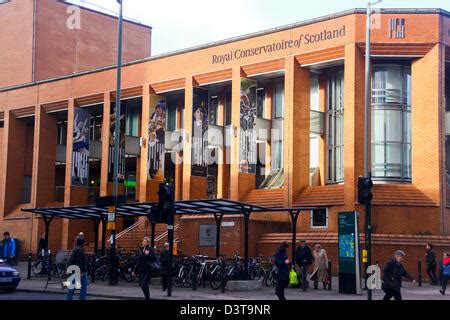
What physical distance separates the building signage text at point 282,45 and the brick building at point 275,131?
0.18ft

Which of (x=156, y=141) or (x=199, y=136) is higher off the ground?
(x=199, y=136)

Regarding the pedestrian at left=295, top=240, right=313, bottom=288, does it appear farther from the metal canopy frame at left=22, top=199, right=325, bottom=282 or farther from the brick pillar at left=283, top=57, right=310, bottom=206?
the brick pillar at left=283, top=57, right=310, bottom=206

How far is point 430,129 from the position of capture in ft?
115

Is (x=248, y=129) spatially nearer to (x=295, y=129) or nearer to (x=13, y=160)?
(x=295, y=129)

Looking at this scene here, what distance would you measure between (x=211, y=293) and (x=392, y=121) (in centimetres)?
1668

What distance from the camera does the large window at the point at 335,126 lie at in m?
38.7

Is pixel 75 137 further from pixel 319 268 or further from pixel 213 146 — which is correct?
pixel 319 268

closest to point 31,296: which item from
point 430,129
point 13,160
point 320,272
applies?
point 320,272

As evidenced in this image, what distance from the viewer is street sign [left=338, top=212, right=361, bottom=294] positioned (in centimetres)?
2362

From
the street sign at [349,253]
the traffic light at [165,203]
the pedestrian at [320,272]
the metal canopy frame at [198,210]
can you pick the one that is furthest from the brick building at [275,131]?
the traffic light at [165,203]

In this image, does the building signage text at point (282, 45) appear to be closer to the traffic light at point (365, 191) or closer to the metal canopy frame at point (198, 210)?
the metal canopy frame at point (198, 210)

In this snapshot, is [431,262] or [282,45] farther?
[282,45]

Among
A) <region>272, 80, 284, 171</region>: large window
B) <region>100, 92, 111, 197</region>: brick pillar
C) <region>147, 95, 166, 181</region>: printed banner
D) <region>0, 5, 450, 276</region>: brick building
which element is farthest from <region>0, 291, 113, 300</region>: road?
<region>100, 92, 111, 197</region>: brick pillar

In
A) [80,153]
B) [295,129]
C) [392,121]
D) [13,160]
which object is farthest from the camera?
[13,160]
